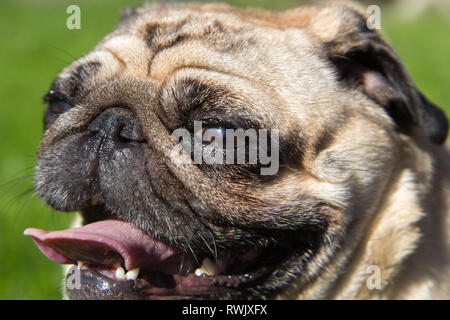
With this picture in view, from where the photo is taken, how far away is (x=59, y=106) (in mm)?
2615

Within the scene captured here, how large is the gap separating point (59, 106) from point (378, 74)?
1.54m

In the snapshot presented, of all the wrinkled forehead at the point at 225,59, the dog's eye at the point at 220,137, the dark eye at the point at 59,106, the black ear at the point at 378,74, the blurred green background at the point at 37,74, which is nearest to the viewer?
the dog's eye at the point at 220,137

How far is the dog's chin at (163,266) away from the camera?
220cm

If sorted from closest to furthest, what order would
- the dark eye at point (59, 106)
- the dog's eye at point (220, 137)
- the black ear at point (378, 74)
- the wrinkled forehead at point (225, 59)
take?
the dog's eye at point (220, 137), the wrinkled forehead at point (225, 59), the black ear at point (378, 74), the dark eye at point (59, 106)

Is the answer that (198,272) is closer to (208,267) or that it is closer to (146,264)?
(208,267)

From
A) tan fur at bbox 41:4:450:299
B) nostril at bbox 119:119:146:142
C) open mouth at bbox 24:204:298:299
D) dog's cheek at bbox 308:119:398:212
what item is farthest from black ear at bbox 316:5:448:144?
nostril at bbox 119:119:146:142

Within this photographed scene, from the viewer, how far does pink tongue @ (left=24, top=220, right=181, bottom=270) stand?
2.18 m

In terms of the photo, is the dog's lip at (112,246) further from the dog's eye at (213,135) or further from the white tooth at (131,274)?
the dog's eye at (213,135)

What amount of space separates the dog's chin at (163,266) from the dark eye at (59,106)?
62 centimetres

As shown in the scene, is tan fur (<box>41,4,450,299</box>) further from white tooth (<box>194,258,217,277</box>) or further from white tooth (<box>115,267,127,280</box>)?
white tooth (<box>115,267,127,280</box>)

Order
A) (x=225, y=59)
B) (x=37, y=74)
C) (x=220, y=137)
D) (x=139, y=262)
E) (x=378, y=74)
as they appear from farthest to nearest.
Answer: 1. (x=37, y=74)
2. (x=378, y=74)
3. (x=225, y=59)
4. (x=139, y=262)
5. (x=220, y=137)

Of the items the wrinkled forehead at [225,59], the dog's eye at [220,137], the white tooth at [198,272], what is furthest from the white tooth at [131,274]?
the wrinkled forehead at [225,59]

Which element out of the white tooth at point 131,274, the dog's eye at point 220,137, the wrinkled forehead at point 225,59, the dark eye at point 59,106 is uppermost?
the wrinkled forehead at point 225,59

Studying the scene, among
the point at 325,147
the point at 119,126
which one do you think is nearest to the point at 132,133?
the point at 119,126
